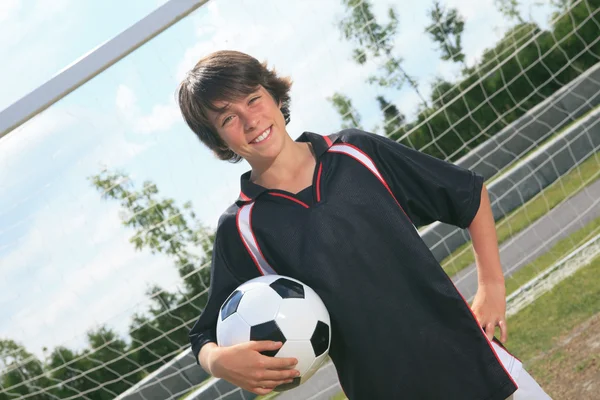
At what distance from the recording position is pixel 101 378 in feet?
20.0

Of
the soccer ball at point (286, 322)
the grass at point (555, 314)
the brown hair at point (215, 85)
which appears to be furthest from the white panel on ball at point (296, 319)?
the grass at point (555, 314)

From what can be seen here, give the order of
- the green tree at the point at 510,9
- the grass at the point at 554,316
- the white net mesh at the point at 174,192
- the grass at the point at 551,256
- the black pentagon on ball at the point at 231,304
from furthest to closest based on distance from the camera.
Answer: the green tree at the point at 510,9 < the grass at the point at 551,256 < the white net mesh at the point at 174,192 < the grass at the point at 554,316 < the black pentagon on ball at the point at 231,304

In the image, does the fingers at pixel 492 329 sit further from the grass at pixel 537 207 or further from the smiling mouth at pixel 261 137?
the grass at pixel 537 207

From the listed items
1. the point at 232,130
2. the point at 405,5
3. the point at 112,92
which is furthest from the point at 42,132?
the point at 405,5

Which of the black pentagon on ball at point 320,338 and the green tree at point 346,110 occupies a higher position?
the green tree at point 346,110

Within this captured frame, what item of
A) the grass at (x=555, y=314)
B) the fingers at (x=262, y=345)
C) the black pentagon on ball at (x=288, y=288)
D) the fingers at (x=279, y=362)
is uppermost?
the black pentagon on ball at (x=288, y=288)

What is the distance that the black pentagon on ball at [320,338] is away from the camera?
1634 millimetres

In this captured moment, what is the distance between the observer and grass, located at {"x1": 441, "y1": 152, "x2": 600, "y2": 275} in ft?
17.1

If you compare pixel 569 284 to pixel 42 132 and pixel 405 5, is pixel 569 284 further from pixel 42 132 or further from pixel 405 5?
pixel 405 5

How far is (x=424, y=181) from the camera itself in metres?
1.76

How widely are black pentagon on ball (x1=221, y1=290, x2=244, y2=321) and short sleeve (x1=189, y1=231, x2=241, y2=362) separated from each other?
0.23ft

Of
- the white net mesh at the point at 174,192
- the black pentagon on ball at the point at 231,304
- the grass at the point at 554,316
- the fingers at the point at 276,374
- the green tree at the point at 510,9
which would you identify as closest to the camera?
the fingers at the point at 276,374

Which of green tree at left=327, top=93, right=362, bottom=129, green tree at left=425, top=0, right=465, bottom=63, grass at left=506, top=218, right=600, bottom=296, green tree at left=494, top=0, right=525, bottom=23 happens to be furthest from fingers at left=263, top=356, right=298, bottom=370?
green tree at left=494, top=0, right=525, bottom=23

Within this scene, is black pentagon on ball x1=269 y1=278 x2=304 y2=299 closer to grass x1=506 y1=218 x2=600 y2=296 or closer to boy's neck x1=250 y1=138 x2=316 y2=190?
boy's neck x1=250 y1=138 x2=316 y2=190
